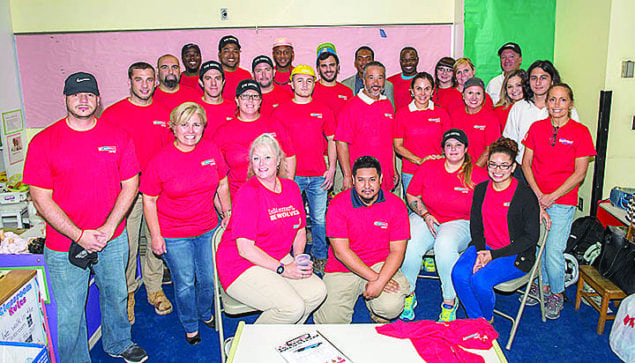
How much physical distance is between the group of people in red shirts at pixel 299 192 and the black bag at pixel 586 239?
0.51 metres

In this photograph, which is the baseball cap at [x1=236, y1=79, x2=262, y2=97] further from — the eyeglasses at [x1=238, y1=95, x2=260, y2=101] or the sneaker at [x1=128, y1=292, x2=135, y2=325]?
the sneaker at [x1=128, y1=292, x2=135, y2=325]

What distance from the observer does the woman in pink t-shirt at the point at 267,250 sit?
2.94 meters

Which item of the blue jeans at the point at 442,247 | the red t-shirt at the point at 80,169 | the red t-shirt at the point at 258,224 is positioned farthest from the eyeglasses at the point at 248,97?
the blue jeans at the point at 442,247

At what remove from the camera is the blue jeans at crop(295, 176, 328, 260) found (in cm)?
434

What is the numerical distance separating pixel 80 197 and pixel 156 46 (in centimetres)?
338

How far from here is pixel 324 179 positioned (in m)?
4.38

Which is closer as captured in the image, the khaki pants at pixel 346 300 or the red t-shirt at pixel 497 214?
the khaki pants at pixel 346 300

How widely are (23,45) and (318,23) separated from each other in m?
3.40

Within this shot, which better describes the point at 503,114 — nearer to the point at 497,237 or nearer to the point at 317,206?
the point at 497,237

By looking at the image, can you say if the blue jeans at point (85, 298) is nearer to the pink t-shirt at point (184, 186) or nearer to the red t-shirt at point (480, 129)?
the pink t-shirt at point (184, 186)

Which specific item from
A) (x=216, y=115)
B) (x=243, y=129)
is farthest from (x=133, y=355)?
(x=216, y=115)

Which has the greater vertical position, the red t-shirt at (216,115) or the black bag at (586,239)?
the red t-shirt at (216,115)

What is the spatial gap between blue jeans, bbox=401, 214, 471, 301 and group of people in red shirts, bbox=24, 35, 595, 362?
1 centimetres

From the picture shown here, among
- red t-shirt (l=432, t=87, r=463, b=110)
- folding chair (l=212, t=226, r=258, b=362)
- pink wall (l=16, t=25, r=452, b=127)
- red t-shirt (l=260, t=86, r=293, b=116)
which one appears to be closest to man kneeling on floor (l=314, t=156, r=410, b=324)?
folding chair (l=212, t=226, r=258, b=362)
